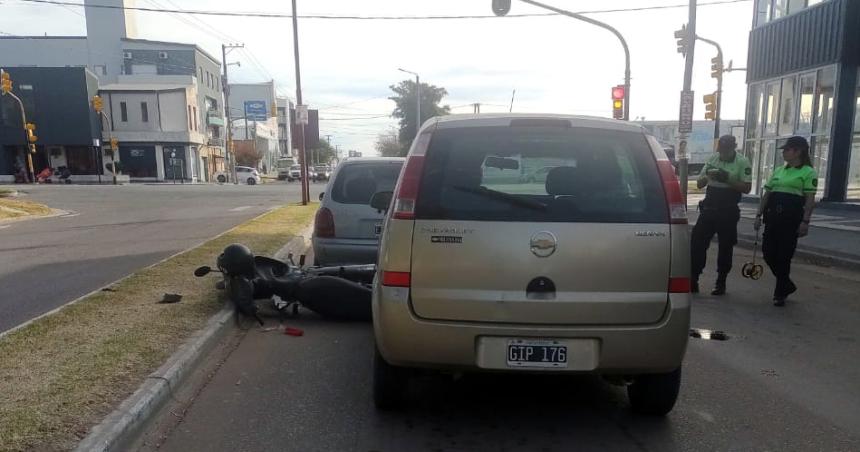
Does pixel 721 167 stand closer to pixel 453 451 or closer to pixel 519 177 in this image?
pixel 519 177

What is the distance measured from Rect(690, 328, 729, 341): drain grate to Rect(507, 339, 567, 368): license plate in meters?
→ 2.78

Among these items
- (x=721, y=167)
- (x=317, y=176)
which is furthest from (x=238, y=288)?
(x=317, y=176)

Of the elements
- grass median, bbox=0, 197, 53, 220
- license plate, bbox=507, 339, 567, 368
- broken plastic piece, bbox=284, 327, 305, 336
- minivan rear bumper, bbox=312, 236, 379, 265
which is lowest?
grass median, bbox=0, 197, 53, 220

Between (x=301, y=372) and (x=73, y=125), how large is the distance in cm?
4961

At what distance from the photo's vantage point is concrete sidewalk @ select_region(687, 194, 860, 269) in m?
9.11

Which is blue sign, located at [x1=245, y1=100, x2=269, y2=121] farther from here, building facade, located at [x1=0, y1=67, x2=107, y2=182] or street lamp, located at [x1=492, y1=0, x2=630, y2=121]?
street lamp, located at [x1=492, y1=0, x2=630, y2=121]

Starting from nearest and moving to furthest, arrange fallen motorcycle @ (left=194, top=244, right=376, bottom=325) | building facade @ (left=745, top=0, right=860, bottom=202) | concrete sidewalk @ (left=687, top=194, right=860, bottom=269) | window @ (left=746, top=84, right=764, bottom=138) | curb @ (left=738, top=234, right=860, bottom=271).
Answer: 1. fallen motorcycle @ (left=194, top=244, right=376, bottom=325)
2. curb @ (left=738, top=234, right=860, bottom=271)
3. concrete sidewalk @ (left=687, top=194, right=860, bottom=269)
4. building facade @ (left=745, top=0, right=860, bottom=202)
5. window @ (left=746, top=84, right=764, bottom=138)

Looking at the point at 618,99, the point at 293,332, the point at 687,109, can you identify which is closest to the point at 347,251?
the point at 293,332

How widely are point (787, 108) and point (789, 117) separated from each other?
0.30m

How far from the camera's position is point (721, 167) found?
6.87 meters

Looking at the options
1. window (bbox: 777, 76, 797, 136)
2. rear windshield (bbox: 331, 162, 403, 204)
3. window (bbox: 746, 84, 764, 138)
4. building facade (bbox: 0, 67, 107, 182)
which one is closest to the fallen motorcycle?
rear windshield (bbox: 331, 162, 403, 204)

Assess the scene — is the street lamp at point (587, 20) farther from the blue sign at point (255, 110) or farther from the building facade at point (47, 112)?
the blue sign at point (255, 110)

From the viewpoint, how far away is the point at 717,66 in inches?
875

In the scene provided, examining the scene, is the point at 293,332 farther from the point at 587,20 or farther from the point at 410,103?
the point at 410,103
